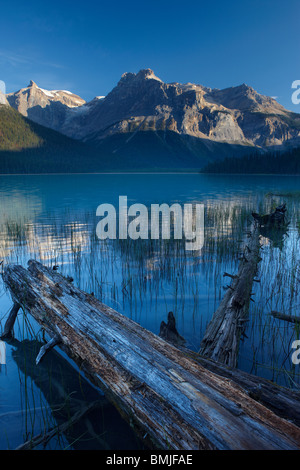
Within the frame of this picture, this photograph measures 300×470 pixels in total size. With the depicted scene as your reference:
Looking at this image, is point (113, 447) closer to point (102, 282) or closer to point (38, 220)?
point (102, 282)

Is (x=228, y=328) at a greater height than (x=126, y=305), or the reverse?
(x=228, y=328)

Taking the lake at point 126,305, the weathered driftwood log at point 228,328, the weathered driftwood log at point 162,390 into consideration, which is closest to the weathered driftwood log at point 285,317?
the lake at point 126,305

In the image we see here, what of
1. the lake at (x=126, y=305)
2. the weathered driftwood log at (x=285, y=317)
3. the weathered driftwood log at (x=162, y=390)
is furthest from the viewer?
the weathered driftwood log at (x=285, y=317)

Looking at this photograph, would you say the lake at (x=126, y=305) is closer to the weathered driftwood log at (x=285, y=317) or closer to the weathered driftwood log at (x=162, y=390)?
the weathered driftwood log at (x=285, y=317)

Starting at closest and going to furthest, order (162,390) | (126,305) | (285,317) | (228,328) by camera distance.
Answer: (162,390)
(228,328)
(285,317)
(126,305)

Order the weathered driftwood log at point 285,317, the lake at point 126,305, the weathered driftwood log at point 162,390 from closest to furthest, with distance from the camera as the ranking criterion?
the weathered driftwood log at point 162,390 < the lake at point 126,305 < the weathered driftwood log at point 285,317

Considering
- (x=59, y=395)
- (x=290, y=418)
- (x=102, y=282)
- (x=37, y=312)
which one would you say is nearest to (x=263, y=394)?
(x=290, y=418)

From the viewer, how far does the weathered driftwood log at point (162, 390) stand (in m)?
1.74

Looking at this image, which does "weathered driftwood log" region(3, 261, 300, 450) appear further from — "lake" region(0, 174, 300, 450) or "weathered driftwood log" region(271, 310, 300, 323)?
"weathered driftwood log" region(271, 310, 300, 323)

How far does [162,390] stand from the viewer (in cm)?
211

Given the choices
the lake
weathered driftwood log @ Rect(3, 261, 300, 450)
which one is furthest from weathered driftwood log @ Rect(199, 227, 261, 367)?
weathered driftwood log @ Rect(3, 261, 300, 450)

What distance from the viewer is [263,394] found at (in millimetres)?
2322

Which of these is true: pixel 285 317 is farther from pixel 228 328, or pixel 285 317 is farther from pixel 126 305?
pixel 126 305

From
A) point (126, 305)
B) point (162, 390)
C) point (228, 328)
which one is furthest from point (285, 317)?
point (162, 390)
